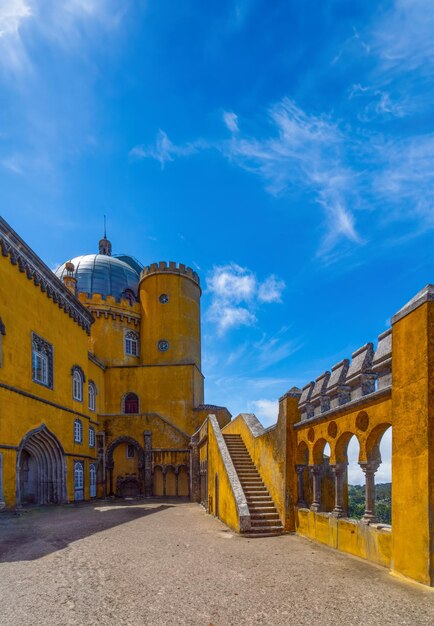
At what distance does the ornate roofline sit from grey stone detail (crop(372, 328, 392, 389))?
14.3m

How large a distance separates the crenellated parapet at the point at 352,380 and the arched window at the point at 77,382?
16.3 meters

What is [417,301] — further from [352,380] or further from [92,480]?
[92,480]

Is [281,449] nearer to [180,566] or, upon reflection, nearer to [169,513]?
[180,566]

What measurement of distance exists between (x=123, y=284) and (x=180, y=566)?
32.0 m

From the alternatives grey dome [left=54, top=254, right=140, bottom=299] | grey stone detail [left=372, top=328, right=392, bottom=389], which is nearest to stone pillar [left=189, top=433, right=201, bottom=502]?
grey stone detail [left=372, top=328, right=392, bottom=389]

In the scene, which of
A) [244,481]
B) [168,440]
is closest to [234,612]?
[244,481]

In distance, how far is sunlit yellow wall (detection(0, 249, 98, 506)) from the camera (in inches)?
643

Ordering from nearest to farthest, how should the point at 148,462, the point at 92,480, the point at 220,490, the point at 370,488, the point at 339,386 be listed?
1. the point at 370,488
2. the point at 339,386
3. the point at 220,490
4. the point at 92,480
5. the point at 148,462

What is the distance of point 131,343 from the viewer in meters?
34.5

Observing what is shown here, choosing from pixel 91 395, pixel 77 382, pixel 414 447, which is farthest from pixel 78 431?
pixel 414 447

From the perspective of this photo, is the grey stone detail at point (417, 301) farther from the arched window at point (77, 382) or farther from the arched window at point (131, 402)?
the arched window at point (131, 402)

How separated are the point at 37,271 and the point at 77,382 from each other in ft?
24.3

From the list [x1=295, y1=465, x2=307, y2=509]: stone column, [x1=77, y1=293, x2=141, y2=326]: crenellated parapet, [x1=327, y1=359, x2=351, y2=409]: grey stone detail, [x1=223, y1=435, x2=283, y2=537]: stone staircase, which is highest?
[x1=77, y1=293, x2=141, y2=326]: crenellated parapet

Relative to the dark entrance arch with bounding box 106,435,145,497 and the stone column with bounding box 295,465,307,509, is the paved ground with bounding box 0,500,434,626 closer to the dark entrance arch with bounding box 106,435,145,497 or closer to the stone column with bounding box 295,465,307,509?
the stone column with bounding box 295,465,307,509
